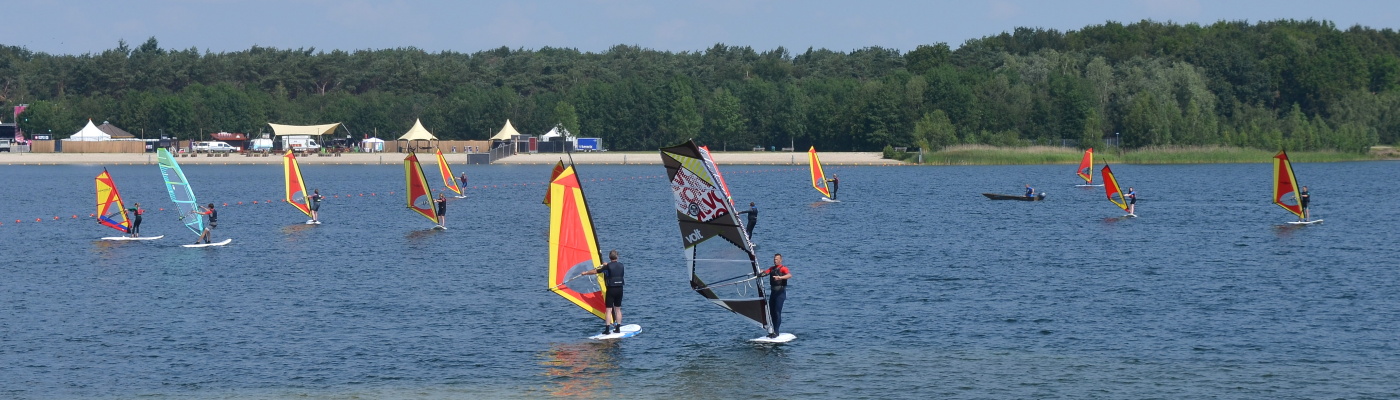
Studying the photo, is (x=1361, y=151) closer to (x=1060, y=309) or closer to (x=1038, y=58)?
(x=1038, y=58)

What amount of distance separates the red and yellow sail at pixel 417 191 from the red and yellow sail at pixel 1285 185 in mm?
37468

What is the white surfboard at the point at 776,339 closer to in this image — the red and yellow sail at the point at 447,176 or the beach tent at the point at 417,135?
the red and yellow sail at the point at 447,176

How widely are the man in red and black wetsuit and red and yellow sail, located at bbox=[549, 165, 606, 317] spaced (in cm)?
381

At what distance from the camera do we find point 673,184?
97.5 feet

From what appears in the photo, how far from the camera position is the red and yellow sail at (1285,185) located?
199ft

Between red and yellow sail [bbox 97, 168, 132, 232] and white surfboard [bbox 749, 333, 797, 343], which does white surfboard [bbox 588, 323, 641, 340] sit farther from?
red and yellow sail [bbox 97, 168, 132, 232]

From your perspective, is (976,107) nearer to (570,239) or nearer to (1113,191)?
(1113,191)

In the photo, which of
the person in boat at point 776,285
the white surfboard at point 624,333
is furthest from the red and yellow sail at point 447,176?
the person in boat at point 776,285

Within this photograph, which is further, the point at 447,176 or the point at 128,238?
the point at 447,176

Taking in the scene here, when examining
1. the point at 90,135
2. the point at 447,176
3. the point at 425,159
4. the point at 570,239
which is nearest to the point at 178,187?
the point at 570,239

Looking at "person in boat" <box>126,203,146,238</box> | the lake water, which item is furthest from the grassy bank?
"person in boat" <box>126,203,146,238</box>

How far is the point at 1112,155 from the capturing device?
15538 centimetres

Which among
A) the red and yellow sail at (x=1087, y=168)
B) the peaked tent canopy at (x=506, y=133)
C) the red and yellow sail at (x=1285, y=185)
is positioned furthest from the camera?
the peaked tent canopy at (x=506, y=133)

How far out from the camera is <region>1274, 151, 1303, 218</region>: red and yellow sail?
60656 mm
